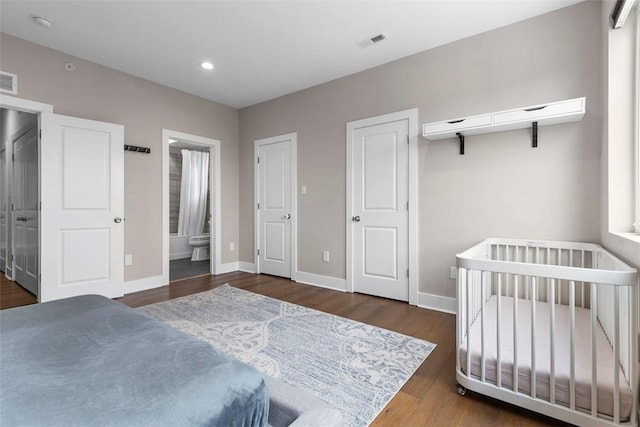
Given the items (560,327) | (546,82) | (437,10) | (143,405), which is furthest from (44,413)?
(546,82)

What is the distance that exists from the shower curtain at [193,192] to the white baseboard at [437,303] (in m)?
5.22

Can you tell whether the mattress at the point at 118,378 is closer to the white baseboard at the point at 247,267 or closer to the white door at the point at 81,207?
the white door at the point at 81,207

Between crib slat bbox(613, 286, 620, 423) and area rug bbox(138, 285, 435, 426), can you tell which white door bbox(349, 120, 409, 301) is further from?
crib slat bbox(613, 286, 620, 423)

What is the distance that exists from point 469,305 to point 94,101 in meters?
4.19

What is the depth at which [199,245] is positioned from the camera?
6020 millimetres

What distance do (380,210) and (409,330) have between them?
135 centimetres

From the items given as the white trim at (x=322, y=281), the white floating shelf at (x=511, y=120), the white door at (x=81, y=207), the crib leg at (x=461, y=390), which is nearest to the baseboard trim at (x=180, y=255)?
the white door at (x=81, y=207)

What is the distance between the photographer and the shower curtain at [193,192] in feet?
21.1

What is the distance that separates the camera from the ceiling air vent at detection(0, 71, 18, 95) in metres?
2.74

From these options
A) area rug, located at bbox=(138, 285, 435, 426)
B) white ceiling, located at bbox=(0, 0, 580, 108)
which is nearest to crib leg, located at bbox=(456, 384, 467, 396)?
area rug, located at bbox=(138, 285, 435, 426)

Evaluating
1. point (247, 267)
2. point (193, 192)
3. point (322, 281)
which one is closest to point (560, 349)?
point (322, 281)

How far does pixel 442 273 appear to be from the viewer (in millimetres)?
2951

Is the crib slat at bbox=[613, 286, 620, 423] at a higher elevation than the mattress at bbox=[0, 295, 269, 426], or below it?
below

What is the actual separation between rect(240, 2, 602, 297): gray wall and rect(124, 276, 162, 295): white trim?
7.21ft
